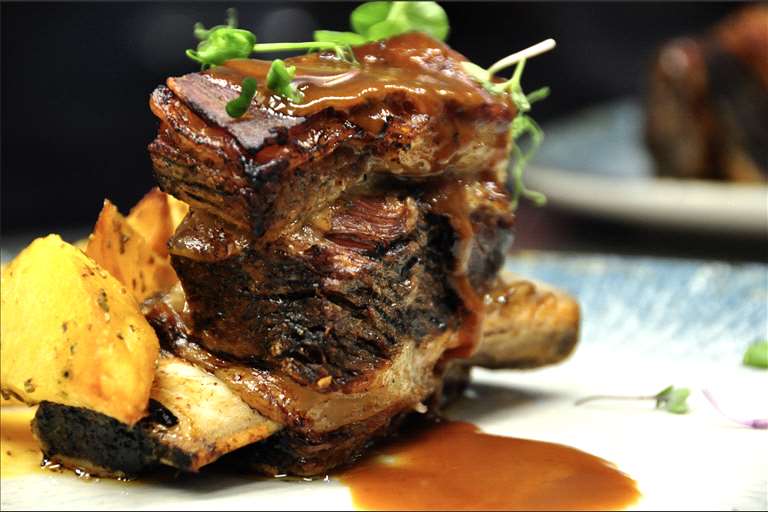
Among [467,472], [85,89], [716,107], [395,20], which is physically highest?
[395,20]

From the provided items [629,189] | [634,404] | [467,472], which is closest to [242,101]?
[467,472]

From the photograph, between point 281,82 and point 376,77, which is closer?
point 281,82

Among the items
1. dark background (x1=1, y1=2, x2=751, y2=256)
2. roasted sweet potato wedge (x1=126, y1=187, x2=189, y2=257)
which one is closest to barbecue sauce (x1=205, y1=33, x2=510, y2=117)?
roasted sweet potato wedge (x1=126, y1=187, x2=189, y2=257)

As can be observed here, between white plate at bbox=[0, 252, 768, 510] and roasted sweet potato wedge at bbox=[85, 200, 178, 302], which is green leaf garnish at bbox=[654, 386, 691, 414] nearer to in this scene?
white plate at bbox=[0, 252, 768, 510]

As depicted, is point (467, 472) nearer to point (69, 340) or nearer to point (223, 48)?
point (69, 340)

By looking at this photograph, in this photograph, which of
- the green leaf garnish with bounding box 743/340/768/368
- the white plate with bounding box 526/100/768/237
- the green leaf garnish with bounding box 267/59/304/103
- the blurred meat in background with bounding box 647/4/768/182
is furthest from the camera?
the blurred meat in background with bounding box 647/4/768/182

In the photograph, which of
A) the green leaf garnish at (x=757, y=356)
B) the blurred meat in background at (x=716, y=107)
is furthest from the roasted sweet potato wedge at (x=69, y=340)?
the blurred meat in background at (x=716, y=107)

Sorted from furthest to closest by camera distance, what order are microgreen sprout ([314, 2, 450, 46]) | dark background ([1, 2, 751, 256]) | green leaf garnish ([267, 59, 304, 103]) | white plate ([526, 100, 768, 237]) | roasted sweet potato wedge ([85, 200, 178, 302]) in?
dark background ([1, 2, 751, 256])
white plate ([526, 100, 768, 237])
microgreen sprout ([314, 2, 450, 46])
roasted sweet potato wedge ([85, 200, 178, 302])
green leaf garnish ([267, 59, 304, 103])
